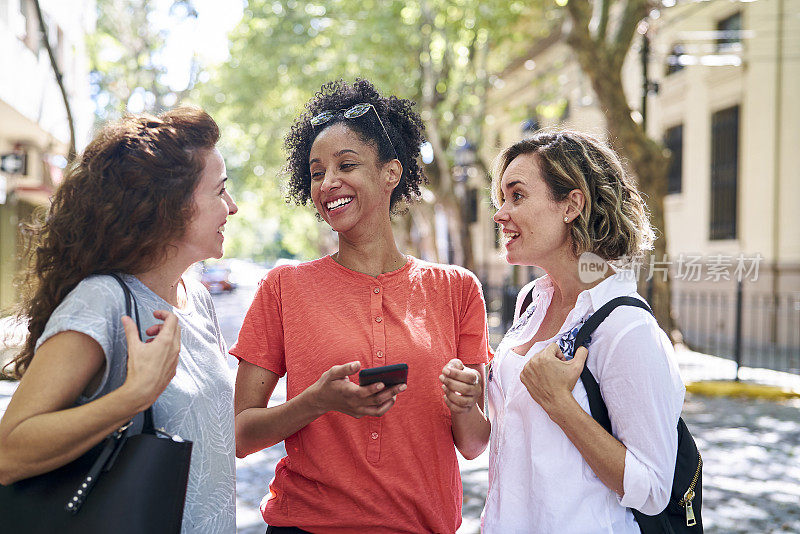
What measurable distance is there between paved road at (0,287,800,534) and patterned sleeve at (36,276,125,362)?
88.6 inches

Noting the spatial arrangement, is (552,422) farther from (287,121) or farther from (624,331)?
(287,121)

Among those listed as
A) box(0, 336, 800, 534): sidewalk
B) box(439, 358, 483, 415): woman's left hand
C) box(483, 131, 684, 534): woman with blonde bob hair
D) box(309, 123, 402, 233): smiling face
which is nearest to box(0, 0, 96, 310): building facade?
box(0, 336, 800, 534): sidewalk

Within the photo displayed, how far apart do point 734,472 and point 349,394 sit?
5.76m

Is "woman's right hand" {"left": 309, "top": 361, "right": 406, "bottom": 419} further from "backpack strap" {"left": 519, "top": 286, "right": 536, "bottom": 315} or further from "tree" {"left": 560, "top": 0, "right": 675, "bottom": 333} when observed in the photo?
"tree" {"left": 560, "top": 0, "right": 675, "bottom": 333}

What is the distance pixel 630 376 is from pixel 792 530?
13.4 feet

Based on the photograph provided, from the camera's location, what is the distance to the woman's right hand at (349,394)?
2061 mm

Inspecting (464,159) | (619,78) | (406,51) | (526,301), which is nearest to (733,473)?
(526,301)

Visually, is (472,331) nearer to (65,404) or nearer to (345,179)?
(345,179)

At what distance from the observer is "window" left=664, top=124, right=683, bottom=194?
63.4 feet

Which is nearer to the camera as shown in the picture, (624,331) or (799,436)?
(624,331)

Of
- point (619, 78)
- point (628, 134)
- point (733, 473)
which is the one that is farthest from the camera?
point (628, 134)

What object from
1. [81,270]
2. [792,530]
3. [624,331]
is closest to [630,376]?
[624,331]

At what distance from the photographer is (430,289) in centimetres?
251

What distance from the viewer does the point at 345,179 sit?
2.47 metres
